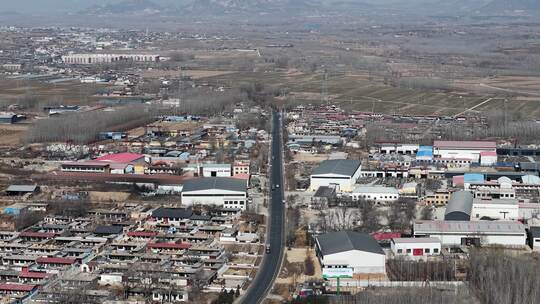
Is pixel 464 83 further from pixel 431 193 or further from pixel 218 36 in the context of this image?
pixel 218 36

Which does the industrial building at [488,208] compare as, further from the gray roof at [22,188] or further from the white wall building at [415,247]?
the gray roof at [22,188]

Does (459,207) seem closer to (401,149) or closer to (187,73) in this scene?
(401,149)

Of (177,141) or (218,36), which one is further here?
(218,36)

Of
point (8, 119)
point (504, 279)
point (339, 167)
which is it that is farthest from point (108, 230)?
point (8, 119)

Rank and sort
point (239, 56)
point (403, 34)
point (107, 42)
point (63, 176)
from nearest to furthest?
point (63, 176) < point (239, 56) < point (107, 42) < point (403, 34)

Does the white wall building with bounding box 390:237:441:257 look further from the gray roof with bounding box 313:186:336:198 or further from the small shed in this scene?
the small shed

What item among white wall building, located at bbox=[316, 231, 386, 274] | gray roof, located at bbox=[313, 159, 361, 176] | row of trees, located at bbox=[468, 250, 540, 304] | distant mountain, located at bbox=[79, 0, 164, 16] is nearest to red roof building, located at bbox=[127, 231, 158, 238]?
white wall building, located at bbox=[316, 231, 386, 274]

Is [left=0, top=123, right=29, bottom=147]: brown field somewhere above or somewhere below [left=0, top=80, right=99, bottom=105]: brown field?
below

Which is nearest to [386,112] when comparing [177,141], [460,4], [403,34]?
[177,141]
